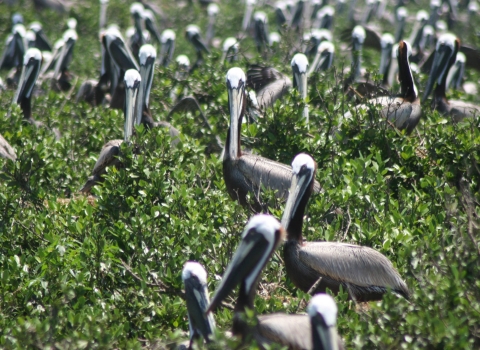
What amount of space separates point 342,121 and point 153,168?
169 centimetres

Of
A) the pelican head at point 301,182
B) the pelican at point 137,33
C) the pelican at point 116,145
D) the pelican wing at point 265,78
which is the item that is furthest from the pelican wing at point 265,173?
the pelican at point 137,33

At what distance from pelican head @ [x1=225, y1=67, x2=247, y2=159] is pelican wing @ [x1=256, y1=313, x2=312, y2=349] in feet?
8.76

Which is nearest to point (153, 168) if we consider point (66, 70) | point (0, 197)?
point (0, 197)

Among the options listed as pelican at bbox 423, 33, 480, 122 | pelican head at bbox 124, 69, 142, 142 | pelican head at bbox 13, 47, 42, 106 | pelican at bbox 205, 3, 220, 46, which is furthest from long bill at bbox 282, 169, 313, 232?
pelican at bbox 205, 3, 220, 46

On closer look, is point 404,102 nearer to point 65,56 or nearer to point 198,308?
point 198,308

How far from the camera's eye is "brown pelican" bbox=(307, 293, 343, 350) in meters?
3.18

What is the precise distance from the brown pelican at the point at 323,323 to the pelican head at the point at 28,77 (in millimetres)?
6581

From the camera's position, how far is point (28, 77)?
30.7ft

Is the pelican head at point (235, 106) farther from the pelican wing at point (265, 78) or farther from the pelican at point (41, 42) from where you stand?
the pelican at point (41, 42)

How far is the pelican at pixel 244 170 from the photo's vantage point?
5.98 m

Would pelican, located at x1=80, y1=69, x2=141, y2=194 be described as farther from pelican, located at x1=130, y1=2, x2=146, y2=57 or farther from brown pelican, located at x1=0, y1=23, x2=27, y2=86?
brown pelican, located at x1=0, y1=23, x2=27, y2=86

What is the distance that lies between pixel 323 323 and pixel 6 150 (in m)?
4.97

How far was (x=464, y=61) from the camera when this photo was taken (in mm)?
13062

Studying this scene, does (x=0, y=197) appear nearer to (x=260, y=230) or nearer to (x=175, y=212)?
(x=175, y=212)
